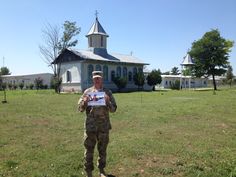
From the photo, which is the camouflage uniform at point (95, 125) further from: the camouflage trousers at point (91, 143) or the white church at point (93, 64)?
the white church at point (93, 64)

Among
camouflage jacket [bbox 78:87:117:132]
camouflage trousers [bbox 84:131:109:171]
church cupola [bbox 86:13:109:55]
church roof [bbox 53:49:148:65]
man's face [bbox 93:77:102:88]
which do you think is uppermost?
church cupola [bbox 86:13:109:55]

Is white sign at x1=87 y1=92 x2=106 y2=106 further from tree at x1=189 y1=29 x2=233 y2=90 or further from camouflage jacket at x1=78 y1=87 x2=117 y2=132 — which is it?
tree at x1=189 y1=29 x2=233 y2=90

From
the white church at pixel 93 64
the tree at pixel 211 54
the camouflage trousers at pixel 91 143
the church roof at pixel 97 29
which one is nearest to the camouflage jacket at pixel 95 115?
the camouflage trousers at pixel 91 143

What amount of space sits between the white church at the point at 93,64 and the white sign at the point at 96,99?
4101cm

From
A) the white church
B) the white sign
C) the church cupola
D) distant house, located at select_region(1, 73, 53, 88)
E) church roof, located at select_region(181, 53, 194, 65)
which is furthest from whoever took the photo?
distant house, located at select_region(1, 73, 53, 88)

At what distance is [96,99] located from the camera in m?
5.62

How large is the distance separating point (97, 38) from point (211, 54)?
22.7 m

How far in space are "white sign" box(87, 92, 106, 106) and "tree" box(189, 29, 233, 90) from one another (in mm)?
56868

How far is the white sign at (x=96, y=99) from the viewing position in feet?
18.4

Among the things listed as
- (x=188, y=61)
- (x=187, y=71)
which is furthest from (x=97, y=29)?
(x=188, y=61)

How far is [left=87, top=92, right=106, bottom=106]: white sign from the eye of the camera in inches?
221

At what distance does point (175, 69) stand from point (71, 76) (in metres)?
112

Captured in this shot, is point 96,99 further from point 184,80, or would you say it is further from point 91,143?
point 184,80

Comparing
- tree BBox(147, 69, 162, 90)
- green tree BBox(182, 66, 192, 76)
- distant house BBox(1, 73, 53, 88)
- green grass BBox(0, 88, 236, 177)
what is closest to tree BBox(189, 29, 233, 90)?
green tree BBox(182, 66, 192, 76)
